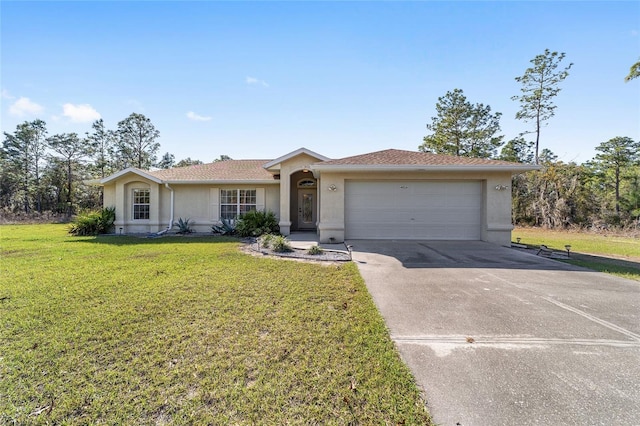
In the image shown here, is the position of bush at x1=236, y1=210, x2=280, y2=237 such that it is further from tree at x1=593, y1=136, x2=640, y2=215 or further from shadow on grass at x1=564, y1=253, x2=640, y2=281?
tree at x1=593, y1=136, x2=640, y2=215

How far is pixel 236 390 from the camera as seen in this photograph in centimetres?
237

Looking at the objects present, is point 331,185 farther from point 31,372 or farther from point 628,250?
point 628,250

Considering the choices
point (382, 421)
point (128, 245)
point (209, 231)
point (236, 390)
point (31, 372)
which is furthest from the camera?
point (209, 231)

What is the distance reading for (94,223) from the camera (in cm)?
1385

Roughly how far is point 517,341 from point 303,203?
1376 centimetres

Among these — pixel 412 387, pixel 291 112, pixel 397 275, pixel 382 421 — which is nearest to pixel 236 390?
pixel 382 421

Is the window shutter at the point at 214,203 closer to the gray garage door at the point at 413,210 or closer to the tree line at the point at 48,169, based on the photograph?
the gray garage door at the point at 413,210

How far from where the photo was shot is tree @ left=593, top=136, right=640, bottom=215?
26844mm

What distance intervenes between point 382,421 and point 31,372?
340cm

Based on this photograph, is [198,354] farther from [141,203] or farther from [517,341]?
[141,203]

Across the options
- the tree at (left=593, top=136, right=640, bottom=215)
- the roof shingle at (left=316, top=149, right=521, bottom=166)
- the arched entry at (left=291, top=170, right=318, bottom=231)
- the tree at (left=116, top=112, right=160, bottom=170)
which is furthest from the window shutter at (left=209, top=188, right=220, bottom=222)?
the tree at (left=593, top=136, right=640, bottom=215)

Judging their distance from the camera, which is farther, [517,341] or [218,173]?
[218,173]

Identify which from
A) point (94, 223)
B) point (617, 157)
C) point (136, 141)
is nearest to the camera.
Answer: point (94, 223)

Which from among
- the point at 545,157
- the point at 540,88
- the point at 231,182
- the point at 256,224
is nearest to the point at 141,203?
the point at 231,182
